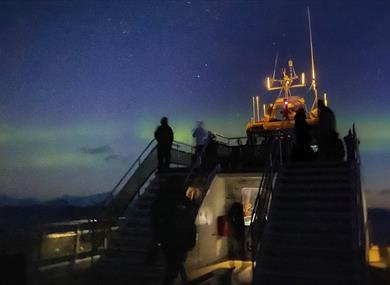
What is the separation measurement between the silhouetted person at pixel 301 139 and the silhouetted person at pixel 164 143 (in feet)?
12.9

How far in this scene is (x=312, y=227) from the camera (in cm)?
902

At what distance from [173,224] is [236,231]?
636 cm

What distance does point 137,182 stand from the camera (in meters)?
12.8

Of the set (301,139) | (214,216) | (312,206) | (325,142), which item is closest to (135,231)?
(214,216)

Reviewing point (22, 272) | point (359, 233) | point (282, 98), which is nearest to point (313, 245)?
point (359, 233)

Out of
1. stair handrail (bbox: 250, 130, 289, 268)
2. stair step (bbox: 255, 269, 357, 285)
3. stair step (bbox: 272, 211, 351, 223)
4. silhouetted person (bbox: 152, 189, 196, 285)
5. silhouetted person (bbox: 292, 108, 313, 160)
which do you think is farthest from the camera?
silhouetted person (bbox: 292, 108, 313, 160)

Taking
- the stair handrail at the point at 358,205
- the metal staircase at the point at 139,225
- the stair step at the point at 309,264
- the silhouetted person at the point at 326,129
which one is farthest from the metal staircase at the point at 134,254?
the silhouetted person at the point at 326,129

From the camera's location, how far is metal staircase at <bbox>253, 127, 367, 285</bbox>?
8031 mm

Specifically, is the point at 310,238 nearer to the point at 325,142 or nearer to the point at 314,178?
the point at 314,178

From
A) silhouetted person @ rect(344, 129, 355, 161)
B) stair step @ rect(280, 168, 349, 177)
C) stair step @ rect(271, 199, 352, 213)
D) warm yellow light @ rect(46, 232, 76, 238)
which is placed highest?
silhouetted person @ rect(344, 129, 355, 161)

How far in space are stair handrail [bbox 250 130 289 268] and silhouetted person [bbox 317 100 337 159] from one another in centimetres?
105

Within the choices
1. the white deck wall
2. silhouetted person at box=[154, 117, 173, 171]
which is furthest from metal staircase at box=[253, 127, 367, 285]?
silhouetted person at box=[154, 117, 173, 171]

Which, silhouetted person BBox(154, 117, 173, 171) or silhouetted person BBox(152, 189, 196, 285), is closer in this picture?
silhouetted person BBox(152, 189, 196, 285)

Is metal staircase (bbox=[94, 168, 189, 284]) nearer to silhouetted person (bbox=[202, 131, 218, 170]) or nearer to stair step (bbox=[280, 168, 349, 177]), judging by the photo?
silhouetted person (bbox=[202, 131, 218, 170])
